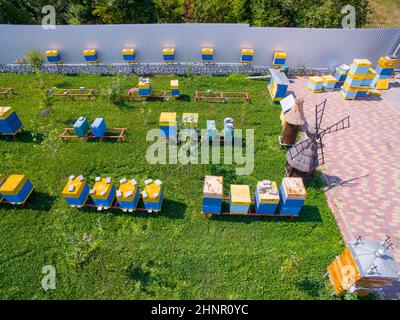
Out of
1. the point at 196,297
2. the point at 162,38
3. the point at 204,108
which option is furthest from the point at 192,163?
the point at 162,38

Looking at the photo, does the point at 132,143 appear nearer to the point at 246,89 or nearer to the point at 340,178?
the point at 246,89

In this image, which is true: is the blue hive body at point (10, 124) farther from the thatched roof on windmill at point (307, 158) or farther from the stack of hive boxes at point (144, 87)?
the thatched roof on windmill at point (307, 158)

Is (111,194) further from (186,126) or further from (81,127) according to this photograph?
(186,126)

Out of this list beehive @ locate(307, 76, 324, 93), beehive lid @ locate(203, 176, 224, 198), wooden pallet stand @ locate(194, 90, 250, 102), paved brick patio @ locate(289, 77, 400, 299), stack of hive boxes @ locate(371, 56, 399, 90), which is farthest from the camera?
beehive @ locate(307, 76, 324, 93)

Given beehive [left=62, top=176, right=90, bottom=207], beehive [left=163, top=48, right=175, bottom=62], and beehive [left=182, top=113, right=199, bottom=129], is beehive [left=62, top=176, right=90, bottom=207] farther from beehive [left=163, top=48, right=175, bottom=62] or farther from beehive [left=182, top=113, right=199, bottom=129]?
beehive [left=163, top=48, right=175, bottom=62]

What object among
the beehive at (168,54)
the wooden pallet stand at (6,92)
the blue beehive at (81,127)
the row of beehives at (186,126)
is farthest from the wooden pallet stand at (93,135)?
the beehive at (168,54)

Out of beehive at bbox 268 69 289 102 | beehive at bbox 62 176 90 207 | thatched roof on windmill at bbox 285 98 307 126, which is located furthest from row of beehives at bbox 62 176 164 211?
beehive at bbox 268 69 289 102

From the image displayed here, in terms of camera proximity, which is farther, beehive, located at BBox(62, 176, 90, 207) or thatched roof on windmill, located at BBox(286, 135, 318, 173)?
thatched roof on windmill, located at BBox(286, 135, 318, 173)

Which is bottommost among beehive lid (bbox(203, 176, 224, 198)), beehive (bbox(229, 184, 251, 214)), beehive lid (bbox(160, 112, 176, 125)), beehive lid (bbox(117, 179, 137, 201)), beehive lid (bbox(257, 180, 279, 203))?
beehive (bbox(229, 184, 251, 214))
